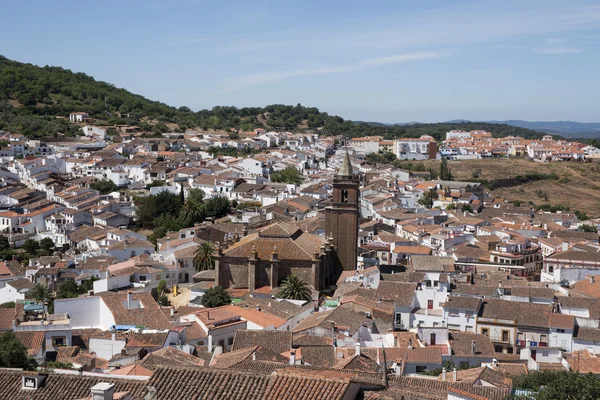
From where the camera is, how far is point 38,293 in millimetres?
31484

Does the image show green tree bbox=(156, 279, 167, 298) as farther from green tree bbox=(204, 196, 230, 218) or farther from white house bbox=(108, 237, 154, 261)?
green tree bbox=(204, 196, 230, 218)

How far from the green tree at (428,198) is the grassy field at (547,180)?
45.1 ft

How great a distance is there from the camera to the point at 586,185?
85.9 m

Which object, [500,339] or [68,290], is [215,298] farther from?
[500,339]

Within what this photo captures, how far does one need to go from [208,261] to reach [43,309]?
9.99 meters

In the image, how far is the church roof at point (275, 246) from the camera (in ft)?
100

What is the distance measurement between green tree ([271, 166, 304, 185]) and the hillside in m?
30.8

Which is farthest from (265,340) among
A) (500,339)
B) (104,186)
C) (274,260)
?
(104,186)

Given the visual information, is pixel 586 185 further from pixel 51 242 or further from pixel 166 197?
pixel 51 242

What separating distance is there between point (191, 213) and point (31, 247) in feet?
35.0

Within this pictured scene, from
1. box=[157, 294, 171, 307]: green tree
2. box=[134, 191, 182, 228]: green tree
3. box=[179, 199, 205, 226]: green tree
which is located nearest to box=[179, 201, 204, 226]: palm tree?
box=[179, 199, 205, 226]: green tree

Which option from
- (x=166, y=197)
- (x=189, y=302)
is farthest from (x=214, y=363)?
(x=166, y=197)

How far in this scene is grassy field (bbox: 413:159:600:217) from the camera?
76375mm

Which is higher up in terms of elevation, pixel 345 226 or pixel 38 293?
pixel 345 226
